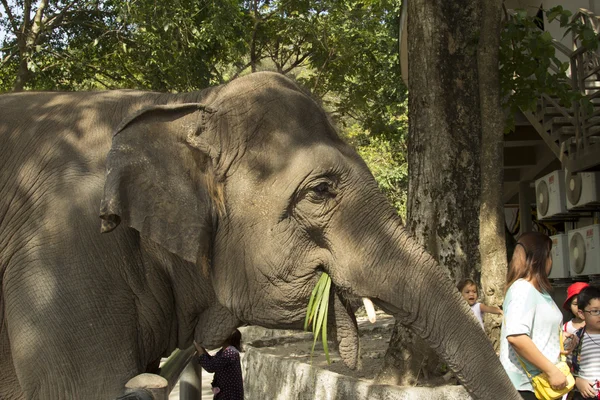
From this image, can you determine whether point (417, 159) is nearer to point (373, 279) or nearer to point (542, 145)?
point (373, 279)

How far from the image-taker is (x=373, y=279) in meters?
3.19

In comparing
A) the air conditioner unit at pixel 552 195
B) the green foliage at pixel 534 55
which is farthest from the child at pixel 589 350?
the air conditioner unit at pixel 552 195

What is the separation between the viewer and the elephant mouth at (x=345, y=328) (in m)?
3.31

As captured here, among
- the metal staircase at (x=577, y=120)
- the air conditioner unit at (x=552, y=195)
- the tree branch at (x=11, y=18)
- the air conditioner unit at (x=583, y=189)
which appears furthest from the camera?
the tree branch at (x=11, y=18)

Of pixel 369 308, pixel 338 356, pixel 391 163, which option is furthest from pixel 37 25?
pixel 391 163

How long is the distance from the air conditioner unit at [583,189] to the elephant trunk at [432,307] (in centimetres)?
1002

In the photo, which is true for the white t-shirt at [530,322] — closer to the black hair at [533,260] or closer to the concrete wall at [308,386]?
the black hair at [533,260]

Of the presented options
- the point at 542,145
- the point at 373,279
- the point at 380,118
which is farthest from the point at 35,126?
the point at 380,118

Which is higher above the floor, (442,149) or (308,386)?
(442,149)

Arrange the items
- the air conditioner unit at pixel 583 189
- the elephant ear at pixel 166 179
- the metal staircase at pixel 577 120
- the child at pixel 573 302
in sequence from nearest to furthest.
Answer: the elephant ear at pixel 166 179
the child at pixel 573 302
the metal staircase at pixel 577 120
the air conditioner unit at pixel 583 189

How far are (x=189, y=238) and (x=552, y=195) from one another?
501 inches

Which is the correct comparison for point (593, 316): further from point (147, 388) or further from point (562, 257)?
point (562, 257)

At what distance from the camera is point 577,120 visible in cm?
1239

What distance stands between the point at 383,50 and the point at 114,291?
1911cm
